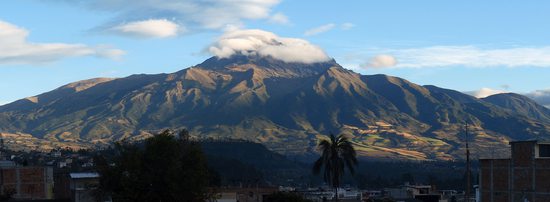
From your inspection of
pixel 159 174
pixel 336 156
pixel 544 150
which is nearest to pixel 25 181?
pixel 159 174

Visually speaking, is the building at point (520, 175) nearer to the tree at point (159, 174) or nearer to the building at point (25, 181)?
the tree at point (159, 174)

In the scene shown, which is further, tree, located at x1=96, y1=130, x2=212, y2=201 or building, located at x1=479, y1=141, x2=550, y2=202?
tree, located at x1=96, y1=130, x2=212, y2=201

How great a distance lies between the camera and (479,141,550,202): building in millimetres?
74500

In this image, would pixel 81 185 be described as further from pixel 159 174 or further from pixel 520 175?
pixel 520 175

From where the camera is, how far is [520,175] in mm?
76438

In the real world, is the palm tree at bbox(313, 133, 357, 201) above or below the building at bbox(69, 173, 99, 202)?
above

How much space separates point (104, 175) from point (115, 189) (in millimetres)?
1767

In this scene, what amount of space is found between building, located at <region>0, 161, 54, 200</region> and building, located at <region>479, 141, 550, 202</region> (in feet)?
227

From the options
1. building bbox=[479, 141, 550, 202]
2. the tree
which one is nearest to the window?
building bbox=[479, 141, 550, 202]

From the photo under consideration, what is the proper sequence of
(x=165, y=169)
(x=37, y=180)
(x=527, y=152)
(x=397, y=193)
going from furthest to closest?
1. (x=397, y=193)
2. (x=37, y=180)
3. (x=165, y=169)
4. (x=527, y=152)

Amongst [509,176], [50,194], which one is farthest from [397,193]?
[509,176]

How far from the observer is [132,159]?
80.2 m

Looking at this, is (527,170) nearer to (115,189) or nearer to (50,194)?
(115,189)

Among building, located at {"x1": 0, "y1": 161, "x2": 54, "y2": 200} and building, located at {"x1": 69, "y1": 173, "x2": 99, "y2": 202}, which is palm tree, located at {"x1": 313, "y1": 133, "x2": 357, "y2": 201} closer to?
building, located at {"x1": 69, "y1": 173, "x2": 99, "y2": 202}
